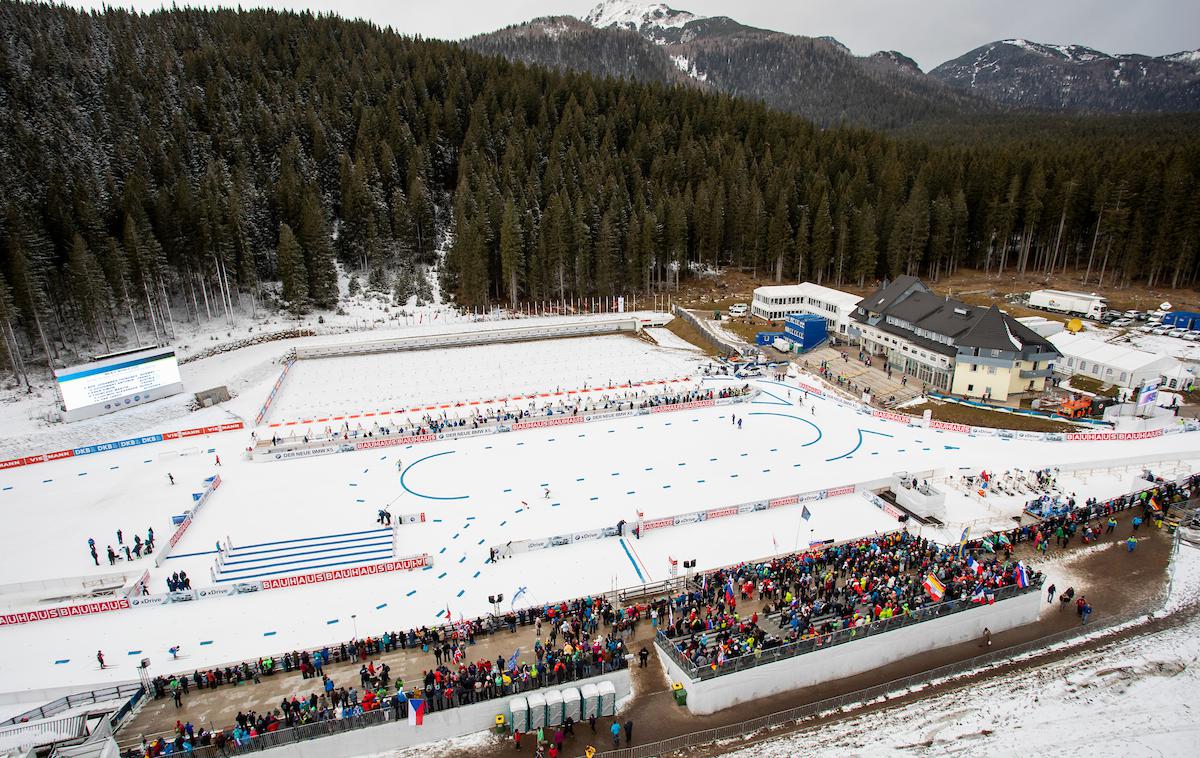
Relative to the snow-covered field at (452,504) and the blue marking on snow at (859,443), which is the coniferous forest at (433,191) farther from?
the blue marking on snow at (859,443)

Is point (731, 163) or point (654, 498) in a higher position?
point (731, 163)

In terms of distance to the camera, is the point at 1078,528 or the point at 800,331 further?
the point at 800,331

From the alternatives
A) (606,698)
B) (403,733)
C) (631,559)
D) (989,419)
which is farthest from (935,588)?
(989,419)

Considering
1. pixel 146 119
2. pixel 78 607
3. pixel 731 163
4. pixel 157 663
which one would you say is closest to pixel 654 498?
pixel 157 663

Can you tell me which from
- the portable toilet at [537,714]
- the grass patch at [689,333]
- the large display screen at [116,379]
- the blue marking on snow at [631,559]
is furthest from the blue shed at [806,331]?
the large display screen at [116,379]

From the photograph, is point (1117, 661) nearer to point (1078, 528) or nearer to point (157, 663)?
point (1078, 528)

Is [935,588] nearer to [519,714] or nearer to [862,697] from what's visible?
[862,697]

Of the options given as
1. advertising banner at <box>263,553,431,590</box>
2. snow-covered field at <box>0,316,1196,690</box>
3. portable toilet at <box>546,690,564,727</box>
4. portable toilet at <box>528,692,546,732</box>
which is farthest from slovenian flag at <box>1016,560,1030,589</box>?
advertising banner at <box>263,553,431,590</box>
